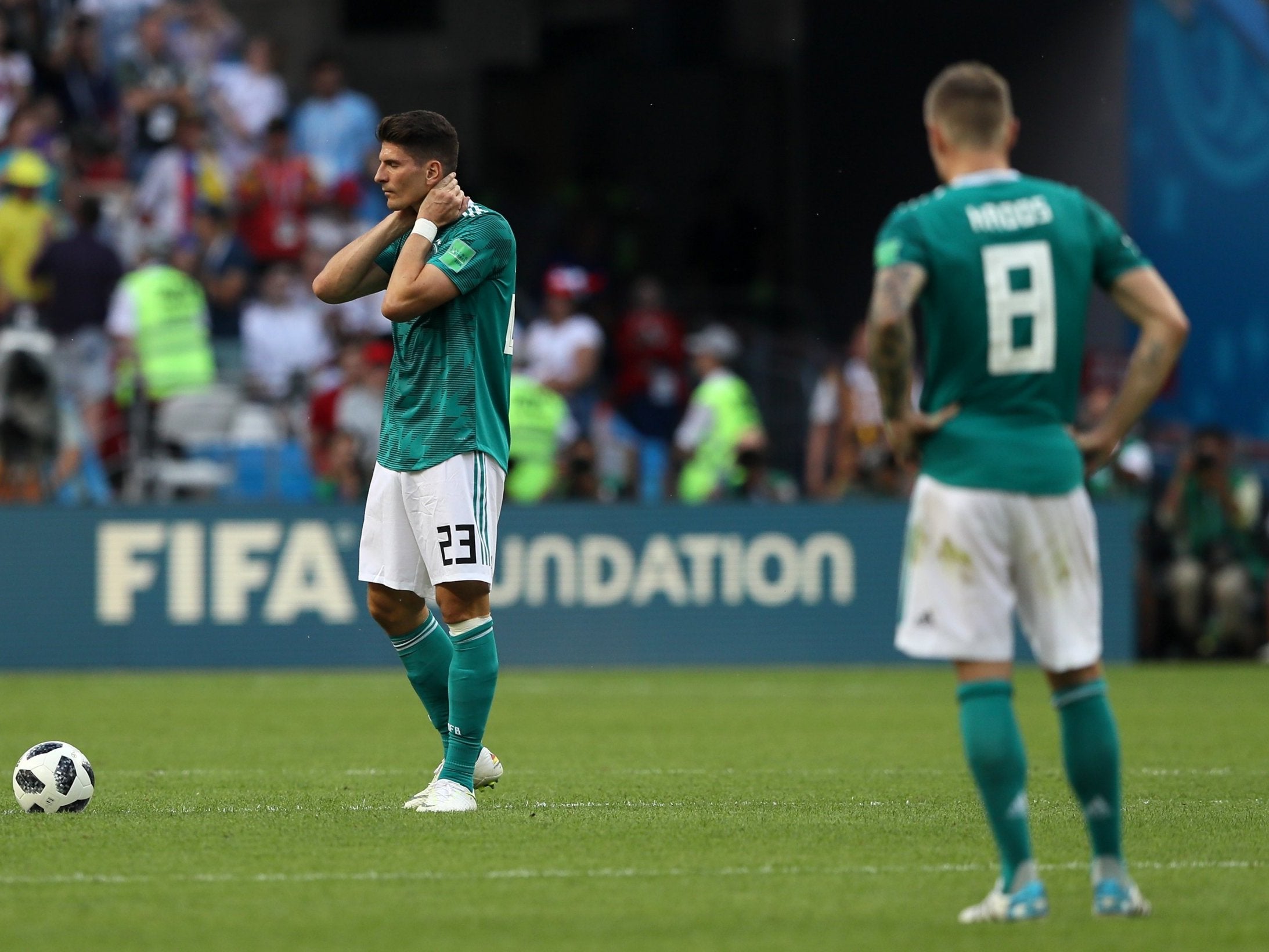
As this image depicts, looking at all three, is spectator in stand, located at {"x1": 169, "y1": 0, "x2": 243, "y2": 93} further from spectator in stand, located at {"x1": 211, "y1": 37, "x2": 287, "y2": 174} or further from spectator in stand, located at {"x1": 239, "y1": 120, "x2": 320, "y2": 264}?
spectator in stand, located at {"x1": 239, "y1": 120, "x2": 320, "y2": 264}

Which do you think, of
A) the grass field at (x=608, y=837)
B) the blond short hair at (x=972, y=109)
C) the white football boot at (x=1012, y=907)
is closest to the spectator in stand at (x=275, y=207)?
the grass field at (x=608, y=837)

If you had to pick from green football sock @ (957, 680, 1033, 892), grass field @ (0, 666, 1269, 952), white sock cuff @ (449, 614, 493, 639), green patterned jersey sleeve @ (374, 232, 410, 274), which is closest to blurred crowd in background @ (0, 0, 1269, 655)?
grass field @ (0, 666, 1269, 952)

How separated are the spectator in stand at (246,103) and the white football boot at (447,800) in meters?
13.1

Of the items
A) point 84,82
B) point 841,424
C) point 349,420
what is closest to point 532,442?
point 349,420

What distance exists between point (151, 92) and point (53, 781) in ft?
42.0

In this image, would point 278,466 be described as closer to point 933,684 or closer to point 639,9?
point 933,684

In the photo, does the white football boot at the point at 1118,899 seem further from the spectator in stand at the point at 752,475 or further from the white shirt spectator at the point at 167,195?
the white shirt spectator at the point at 167,195

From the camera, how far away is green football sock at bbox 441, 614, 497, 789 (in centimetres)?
711

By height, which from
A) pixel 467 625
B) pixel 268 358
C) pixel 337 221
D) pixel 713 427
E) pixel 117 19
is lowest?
pixel 467 625

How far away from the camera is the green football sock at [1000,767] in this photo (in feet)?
16.5

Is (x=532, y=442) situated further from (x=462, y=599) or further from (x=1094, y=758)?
(x=1094, y=758)

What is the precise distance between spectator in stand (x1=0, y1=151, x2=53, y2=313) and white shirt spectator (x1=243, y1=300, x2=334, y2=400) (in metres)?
1.78

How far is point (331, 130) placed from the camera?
19.8 m

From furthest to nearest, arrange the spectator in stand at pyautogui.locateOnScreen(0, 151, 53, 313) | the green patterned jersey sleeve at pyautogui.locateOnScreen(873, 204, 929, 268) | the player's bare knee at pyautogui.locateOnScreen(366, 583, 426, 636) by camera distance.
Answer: the spectator in stand at pyautogui.locateOnScreen(0, 151, 53, 313), the player's bare knee at pyautogui.locateOnScreen(366, 583, 426, 636), the green patterned jersey sleeve at pyautogui.locateOnScreen(873, 204, 929, 268)
